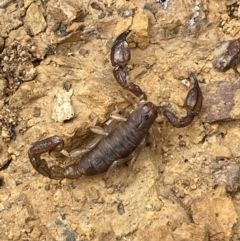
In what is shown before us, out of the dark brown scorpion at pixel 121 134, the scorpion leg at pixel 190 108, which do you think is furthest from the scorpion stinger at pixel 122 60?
the scorpion leg at pixel 190 108

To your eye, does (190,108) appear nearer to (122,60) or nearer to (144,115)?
(144,115)

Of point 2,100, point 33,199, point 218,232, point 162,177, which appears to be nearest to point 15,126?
point 2,100

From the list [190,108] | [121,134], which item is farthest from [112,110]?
[190,108]

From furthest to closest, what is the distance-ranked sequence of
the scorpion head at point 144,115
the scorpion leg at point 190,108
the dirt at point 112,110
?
the scorpion head at point 144,115 → the scorpion leg at point 190,108 → the dirt at point 112,110

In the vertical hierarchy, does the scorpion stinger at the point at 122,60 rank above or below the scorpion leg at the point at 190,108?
above

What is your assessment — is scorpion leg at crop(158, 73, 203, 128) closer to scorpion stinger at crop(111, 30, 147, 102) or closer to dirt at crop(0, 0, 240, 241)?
dirt at crop(0, 0, 240, 241)

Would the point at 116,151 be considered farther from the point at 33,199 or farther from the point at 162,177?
the point at 33,199

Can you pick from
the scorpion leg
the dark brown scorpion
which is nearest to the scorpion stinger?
the dark brown scorpion

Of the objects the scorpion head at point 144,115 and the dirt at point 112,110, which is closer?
the dirt at point 112,110

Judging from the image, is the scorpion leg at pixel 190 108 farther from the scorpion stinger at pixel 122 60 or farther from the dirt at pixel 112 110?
the scorpion stinger at pixel 122 60
